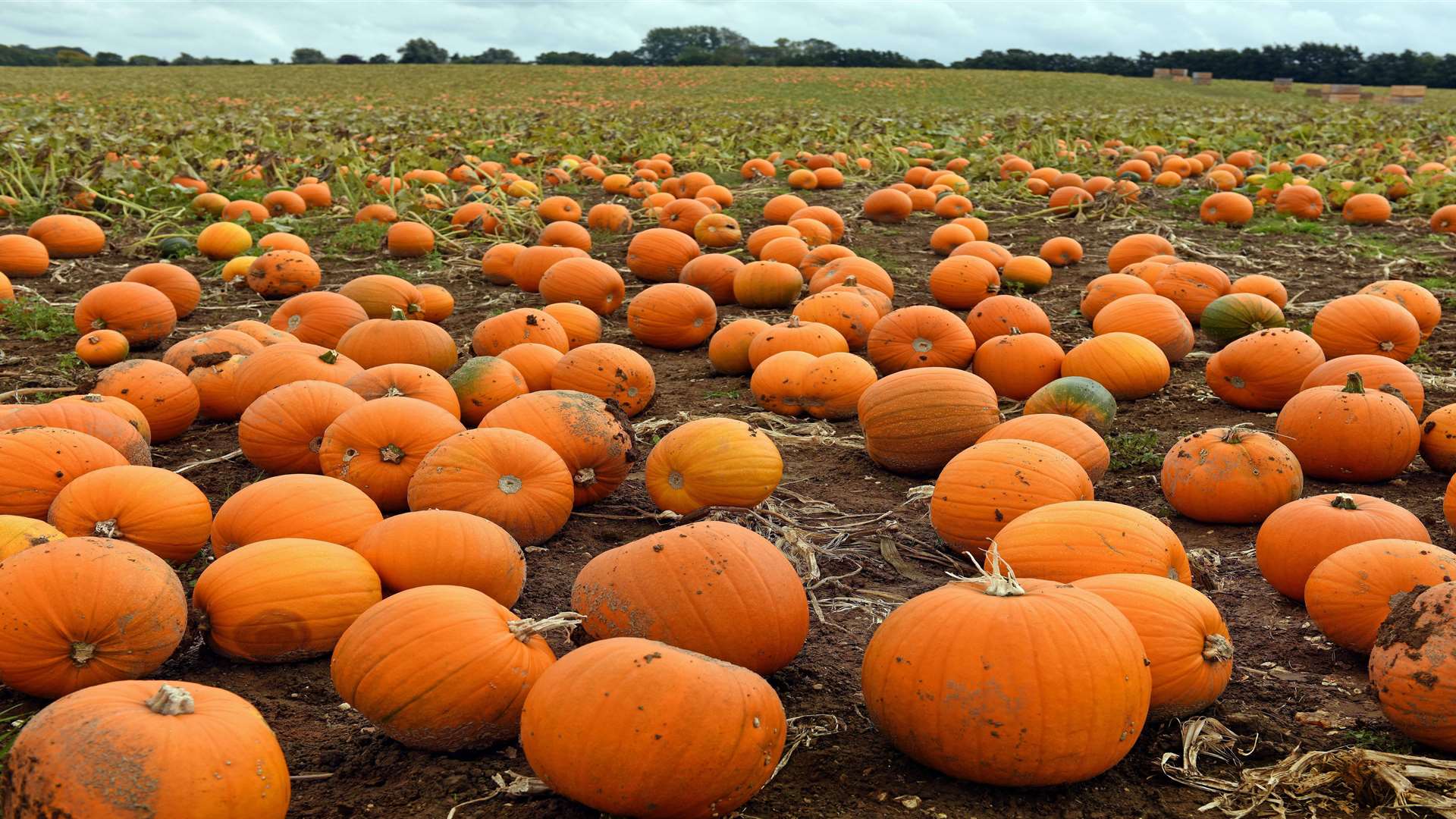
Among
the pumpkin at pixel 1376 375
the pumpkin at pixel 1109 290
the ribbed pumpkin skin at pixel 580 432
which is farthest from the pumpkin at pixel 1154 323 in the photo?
the ribbed pumpkin skin at pixel 580 432

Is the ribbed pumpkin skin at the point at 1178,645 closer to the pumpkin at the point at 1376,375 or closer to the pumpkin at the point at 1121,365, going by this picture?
the pumpkin at the point at 1376,375

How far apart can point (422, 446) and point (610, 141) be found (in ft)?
48.2

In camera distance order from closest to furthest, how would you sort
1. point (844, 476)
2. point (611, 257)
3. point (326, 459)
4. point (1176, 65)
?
point (326, 459), point (844, 476), point (611, 257), point (1176, 65)

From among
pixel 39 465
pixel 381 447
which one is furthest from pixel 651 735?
pixel 39 465

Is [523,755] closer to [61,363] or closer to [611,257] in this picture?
[61,363]

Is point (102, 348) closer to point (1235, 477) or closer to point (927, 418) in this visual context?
point (927, 418)

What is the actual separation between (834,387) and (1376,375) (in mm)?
2654

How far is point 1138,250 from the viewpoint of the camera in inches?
341

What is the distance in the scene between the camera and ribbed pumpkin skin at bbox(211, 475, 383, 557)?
3.66 meters

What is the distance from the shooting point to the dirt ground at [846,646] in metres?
2.67

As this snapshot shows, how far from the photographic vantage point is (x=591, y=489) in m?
4.63

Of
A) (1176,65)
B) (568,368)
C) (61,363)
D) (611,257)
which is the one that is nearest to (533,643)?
(568,368)

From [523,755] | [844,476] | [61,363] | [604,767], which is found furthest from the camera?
[61,363]

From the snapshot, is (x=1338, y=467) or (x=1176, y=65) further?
(x=1176, y=65)
